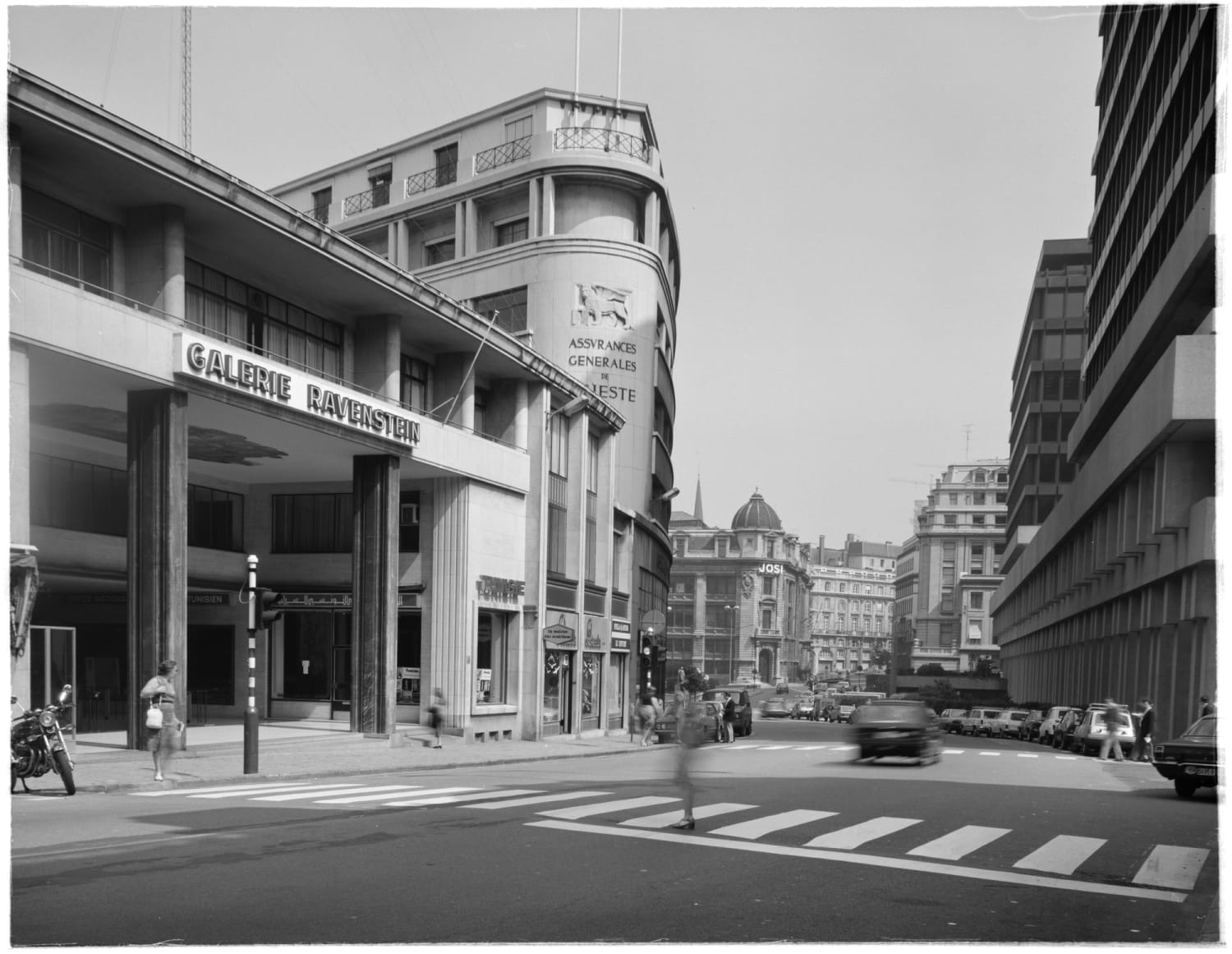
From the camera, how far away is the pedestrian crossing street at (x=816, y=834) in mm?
10969

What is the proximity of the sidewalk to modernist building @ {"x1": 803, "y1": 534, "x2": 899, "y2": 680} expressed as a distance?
135269mm

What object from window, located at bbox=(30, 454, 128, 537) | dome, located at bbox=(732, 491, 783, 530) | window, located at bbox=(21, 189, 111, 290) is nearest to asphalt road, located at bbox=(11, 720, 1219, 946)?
window, located at bbox=(21, 189, 111, 290)

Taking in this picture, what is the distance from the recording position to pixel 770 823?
553 inches

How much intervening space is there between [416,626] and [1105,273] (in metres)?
41.2

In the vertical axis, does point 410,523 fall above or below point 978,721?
above

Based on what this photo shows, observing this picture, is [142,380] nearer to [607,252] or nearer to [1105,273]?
[607,252]

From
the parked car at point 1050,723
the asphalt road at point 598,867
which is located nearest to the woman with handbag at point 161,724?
the asphalt road at point 598,867

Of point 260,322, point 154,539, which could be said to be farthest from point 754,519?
point 154,539

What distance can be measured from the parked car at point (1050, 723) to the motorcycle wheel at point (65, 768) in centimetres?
3903

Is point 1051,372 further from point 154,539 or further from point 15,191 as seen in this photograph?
point 15,191

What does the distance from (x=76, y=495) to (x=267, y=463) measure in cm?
486

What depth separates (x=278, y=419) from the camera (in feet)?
86.6

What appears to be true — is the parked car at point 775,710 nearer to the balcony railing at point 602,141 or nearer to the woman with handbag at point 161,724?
the balcony railing at point 602,141

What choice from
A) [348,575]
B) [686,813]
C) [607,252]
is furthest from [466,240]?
[686,813]
